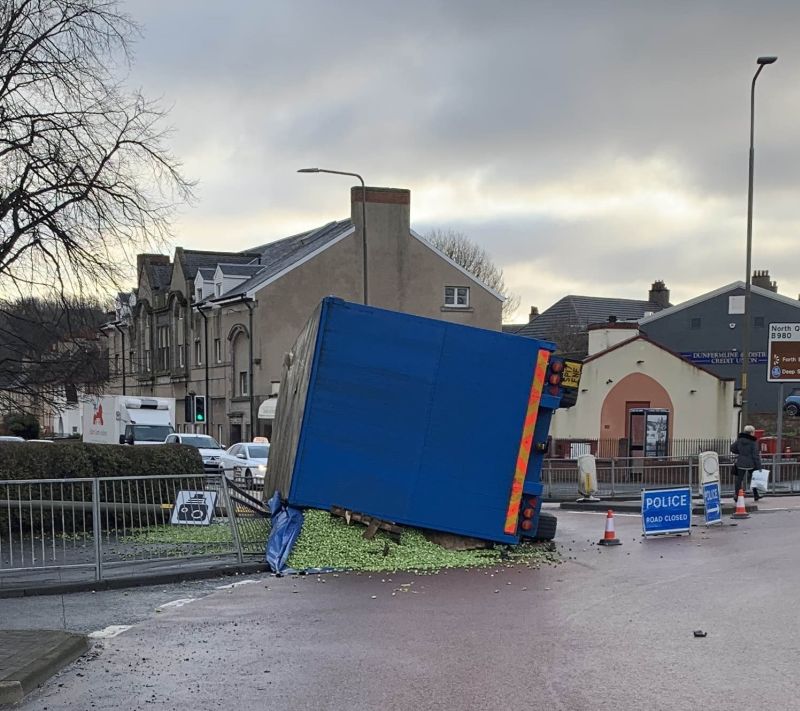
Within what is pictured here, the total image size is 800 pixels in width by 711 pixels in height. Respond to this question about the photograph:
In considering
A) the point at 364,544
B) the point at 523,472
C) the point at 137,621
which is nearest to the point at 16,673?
the point at 137,621

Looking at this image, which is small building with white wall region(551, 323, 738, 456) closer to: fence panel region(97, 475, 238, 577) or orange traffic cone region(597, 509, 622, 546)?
orange traffic cone region(597, 509, 622, 546)

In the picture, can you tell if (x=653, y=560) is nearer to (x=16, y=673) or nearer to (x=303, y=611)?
(x=303, y=611)

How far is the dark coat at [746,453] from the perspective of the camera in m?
23.1

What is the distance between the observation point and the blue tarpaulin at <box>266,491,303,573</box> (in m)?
13.0

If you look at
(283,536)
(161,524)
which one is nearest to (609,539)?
(283,536)

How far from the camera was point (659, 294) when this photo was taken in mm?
81812

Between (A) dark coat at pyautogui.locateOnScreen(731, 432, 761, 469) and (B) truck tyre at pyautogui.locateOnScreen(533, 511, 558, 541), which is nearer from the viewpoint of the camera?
(B) truck tyre at pyautogui.locateOnScreen(533, 511, 558, 541)

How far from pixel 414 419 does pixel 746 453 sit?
1218 cm

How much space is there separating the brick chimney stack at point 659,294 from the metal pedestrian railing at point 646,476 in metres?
50.7

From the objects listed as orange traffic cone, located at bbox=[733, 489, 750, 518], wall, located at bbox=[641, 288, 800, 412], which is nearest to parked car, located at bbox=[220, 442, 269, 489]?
orange traffic cone, located at bbox=[733, 489, 750, 518]

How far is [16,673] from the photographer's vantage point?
734 centimetres

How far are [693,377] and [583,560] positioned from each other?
26.1 metres

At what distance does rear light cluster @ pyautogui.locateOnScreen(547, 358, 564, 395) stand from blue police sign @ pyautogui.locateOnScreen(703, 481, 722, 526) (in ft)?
19.9

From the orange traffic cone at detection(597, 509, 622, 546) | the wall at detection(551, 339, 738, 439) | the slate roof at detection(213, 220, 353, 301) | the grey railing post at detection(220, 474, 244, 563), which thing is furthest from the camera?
the slate roof at detection(213, 220, 353, 301)
